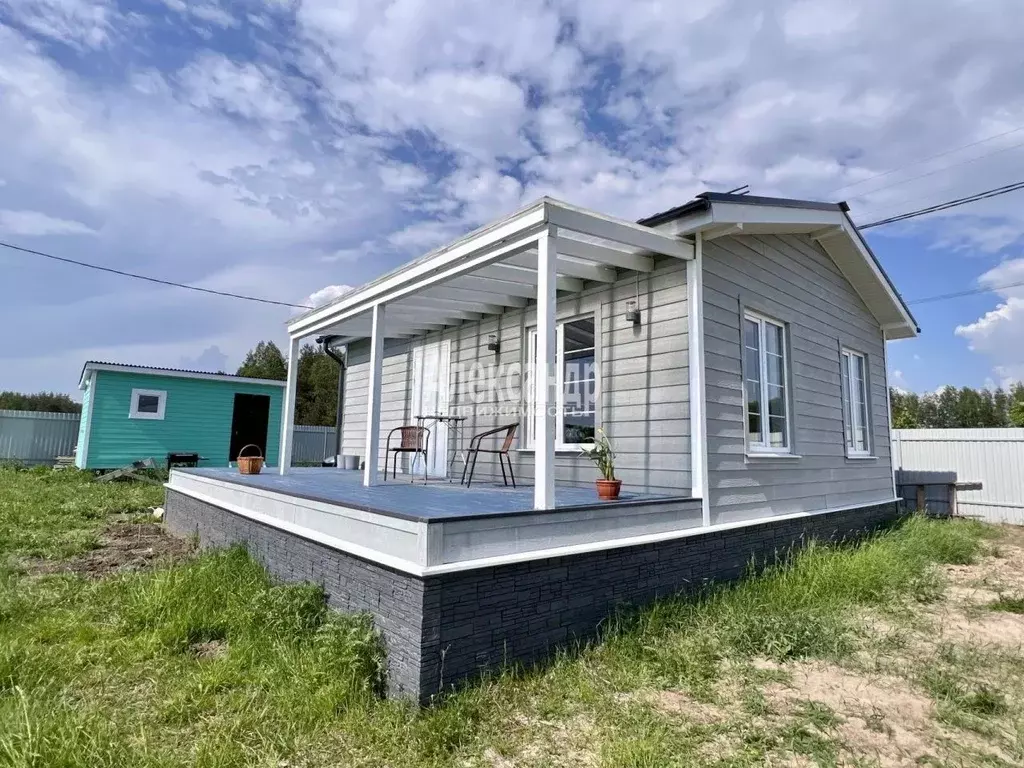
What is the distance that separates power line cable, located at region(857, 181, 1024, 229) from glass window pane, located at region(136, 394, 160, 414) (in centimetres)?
1692

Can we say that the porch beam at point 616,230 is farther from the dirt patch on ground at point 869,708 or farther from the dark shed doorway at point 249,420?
the dark shed doorway at point 249,420

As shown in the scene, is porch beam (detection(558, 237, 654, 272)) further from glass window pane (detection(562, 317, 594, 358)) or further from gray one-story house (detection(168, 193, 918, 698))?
glass window pane (detection(562, 317, 594, 358))

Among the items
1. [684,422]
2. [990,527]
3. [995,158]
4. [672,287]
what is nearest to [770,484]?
[684,422]

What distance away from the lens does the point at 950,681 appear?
10.6 feet

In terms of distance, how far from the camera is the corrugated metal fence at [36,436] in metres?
15.8

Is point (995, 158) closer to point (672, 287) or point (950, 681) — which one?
point (672, 287)

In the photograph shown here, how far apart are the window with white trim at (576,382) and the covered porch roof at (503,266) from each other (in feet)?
1.51

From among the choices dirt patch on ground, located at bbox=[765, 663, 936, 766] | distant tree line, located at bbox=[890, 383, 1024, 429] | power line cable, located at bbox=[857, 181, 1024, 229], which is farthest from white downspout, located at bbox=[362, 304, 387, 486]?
distant tree line, located at bbox=[890, 383, 1024, 429]

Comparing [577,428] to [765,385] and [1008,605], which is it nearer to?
[765,385]

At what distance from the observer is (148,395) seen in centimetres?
1482

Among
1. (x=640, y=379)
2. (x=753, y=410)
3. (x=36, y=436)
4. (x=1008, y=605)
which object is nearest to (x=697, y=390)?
(x=640, y=379)

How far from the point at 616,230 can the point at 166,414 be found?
14.9 metres

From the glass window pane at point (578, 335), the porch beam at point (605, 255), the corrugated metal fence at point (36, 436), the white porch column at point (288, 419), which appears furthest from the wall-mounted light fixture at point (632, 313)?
the corrugated metal fence at point (36, 436)

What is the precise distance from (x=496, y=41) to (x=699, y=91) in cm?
416
